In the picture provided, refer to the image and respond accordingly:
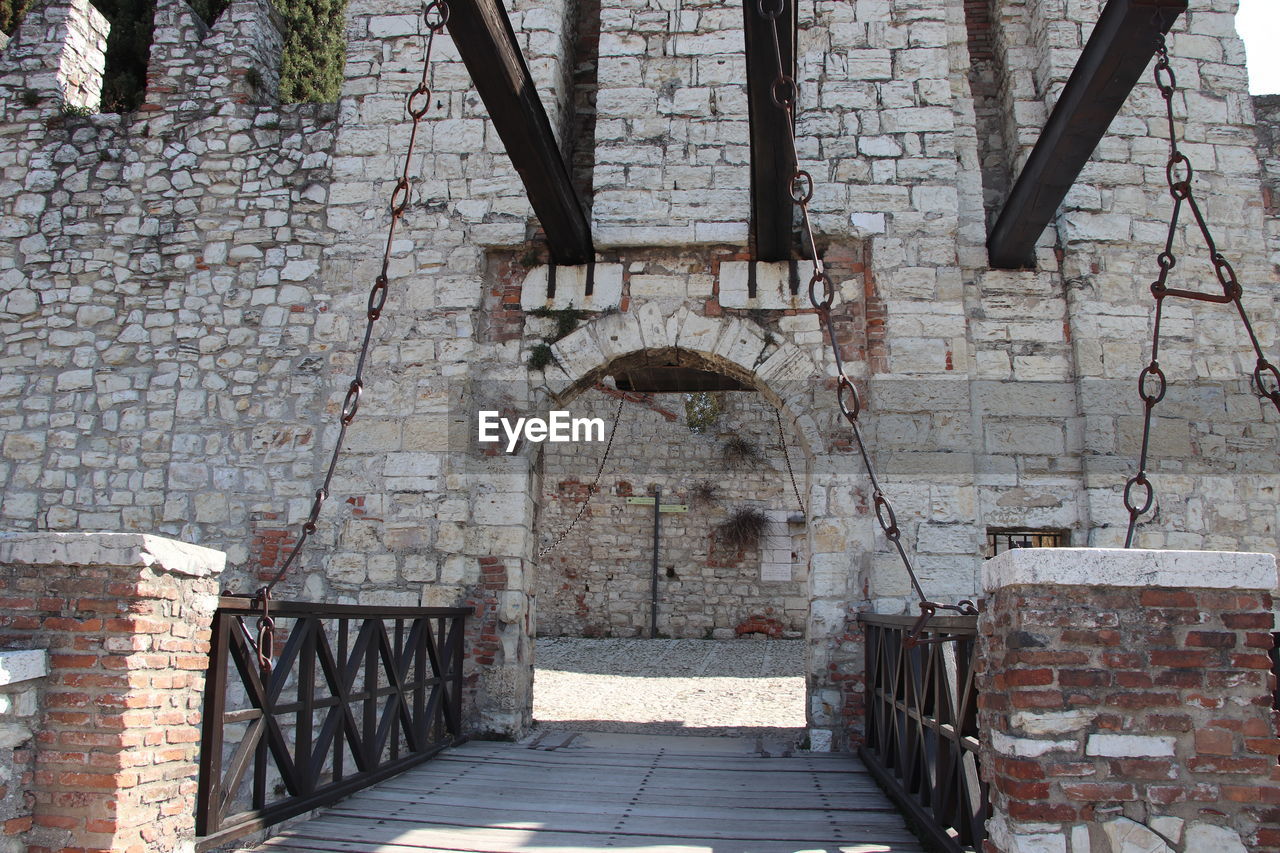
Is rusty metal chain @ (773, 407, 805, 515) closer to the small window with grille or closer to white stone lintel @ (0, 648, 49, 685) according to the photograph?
the small window with grille

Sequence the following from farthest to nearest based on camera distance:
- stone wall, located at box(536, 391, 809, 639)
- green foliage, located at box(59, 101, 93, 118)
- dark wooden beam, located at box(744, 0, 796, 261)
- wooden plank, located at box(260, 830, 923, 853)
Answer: stone wall, located at box(536, 391, 809, 639) → green foliage, located at box(59, 101, 93, 118) → dark wooden beam, located at box(744, 0, 796, 261) → wooden plank, located at box(260, 830, 923, 853)

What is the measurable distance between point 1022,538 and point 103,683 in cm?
455

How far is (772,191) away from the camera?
480 cm

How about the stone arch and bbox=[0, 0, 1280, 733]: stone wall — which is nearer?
the stone arch

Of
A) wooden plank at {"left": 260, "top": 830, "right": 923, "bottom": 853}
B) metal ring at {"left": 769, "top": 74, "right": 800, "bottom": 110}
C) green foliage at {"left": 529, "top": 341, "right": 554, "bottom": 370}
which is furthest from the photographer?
green foliage at {"left": 529, "top": 341, "right": 554, "bottom": 370}

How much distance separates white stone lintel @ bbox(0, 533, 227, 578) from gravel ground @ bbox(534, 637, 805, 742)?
3511 millimetres

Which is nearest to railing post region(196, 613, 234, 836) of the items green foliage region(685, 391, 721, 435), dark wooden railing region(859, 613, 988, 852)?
dark wooden railing region(859, 613, 988, 852)

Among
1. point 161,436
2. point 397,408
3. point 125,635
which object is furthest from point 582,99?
point 125,635

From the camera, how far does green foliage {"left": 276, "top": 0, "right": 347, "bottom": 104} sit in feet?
32.2

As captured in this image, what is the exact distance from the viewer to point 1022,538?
5348 mm

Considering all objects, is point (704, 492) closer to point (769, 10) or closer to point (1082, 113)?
point (1082, 113)

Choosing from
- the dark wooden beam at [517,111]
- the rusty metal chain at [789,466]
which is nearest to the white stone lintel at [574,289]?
the dark wooden beam at [517,111]

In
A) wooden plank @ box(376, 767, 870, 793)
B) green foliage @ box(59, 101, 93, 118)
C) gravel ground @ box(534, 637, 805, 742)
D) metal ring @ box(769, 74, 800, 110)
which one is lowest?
gravel ground @ box(534, 637, 805, 742)

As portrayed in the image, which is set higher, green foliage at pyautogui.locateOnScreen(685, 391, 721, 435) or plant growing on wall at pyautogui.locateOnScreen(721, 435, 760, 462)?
green foliage at pyautogui.locateOnScreen(685, 391, 721, 435)
